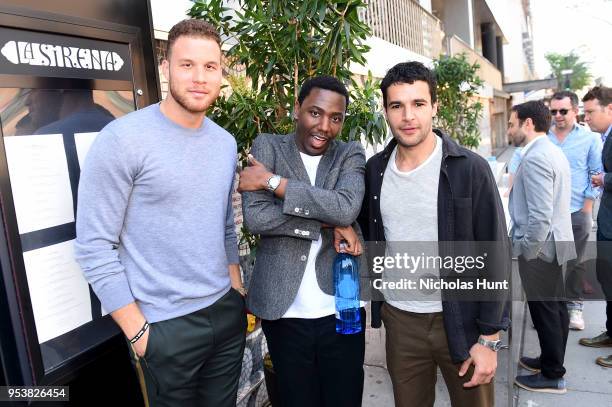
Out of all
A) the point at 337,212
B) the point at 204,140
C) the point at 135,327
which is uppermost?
the point at 204,140

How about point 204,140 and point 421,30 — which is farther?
point 421,30

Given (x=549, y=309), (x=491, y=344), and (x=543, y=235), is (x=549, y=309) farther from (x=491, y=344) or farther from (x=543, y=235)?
(x=491, y=344)

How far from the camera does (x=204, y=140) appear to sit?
6.57ft

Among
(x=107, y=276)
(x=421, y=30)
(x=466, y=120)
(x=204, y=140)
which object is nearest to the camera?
(x=107, y=276)

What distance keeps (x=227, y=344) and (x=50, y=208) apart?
37.8 inches

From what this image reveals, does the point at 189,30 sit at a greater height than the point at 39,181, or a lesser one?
greater

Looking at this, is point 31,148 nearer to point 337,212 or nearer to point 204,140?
point 204,140

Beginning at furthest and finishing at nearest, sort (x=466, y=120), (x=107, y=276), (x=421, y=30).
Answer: (x=421, y=30) → (x=466, y=120) → (x=107, y=276)

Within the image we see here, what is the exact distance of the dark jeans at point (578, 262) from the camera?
464 centimetres

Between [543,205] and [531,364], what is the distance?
1.62 m

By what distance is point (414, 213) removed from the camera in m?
2.19

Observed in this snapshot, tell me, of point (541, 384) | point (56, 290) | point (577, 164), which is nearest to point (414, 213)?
point (56, 290)

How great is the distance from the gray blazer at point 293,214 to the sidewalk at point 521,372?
1.85 m

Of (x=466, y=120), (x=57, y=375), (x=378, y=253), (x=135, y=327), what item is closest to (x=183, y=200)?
(x=135, y=327)
